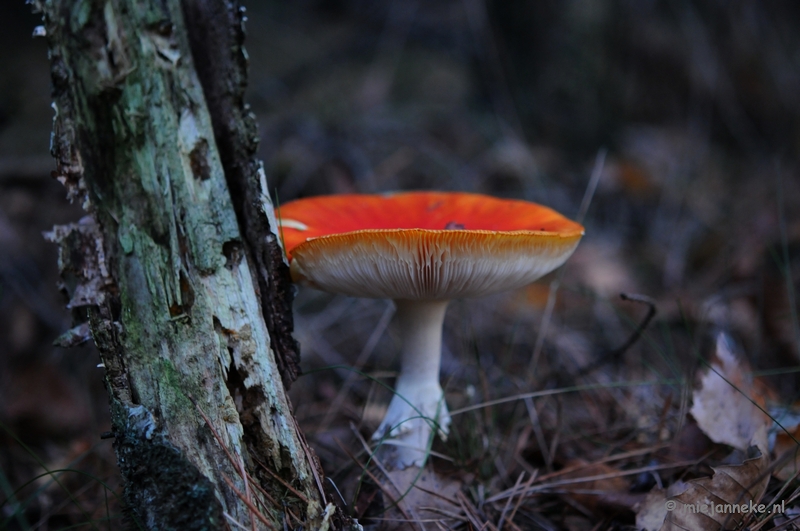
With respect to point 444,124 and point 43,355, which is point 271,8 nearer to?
point 444,124

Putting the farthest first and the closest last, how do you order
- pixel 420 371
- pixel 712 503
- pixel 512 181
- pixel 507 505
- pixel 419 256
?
pixel 512 181
pixel 420 371
pixel 507 505
pixel 419 256
pixel 712 503

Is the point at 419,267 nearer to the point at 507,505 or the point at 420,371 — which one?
the point at 420,371

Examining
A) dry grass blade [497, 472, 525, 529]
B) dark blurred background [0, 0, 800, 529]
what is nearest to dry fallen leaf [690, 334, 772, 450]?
dark blurred background [0, 0, 800, 529]

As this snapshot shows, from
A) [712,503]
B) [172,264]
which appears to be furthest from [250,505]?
[712,503]

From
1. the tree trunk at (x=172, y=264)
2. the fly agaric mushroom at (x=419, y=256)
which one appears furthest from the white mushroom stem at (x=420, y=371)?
the tree trunk at (x=172, y=264)

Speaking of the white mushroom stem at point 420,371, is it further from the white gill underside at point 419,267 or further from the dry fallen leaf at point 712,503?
the dry fallen leaf at point 712,503
